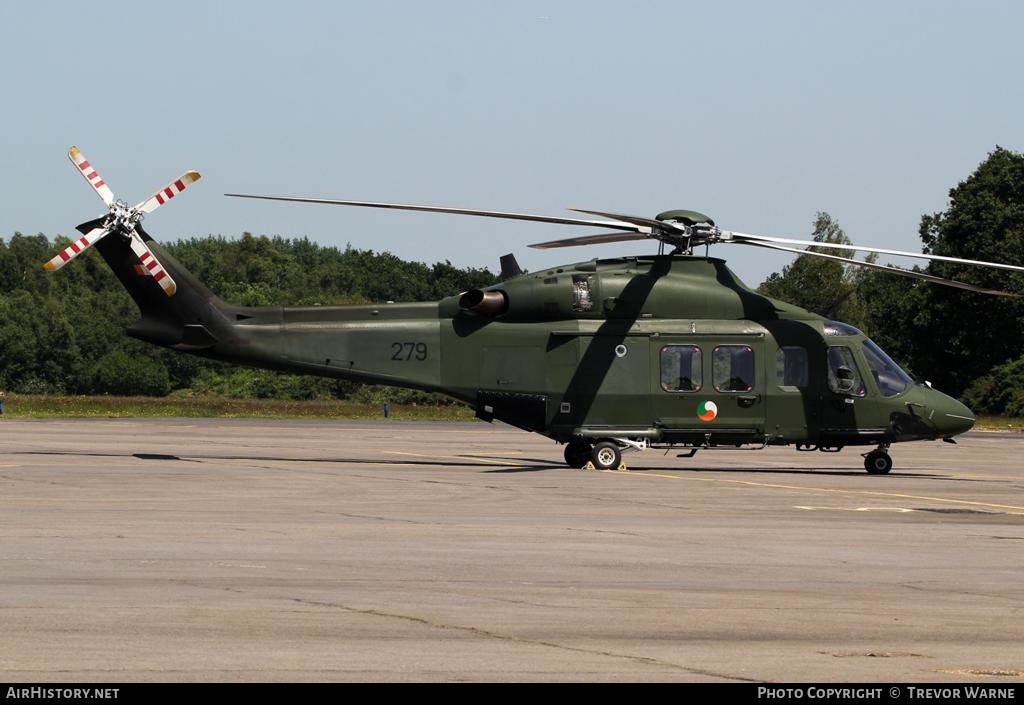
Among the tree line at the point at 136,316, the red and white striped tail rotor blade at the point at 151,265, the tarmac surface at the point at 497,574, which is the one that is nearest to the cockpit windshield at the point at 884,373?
the tarmac surface at the point at 497,574

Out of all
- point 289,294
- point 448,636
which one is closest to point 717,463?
point 448,636

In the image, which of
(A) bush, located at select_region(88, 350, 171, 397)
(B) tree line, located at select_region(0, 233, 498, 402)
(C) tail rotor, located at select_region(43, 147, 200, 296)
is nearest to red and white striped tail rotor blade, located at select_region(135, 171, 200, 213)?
(C) tail rotor, located at select_region(43, 147, 200, 296)

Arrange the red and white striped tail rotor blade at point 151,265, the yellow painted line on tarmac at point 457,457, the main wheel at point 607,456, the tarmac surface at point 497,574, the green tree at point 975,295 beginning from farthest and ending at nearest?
the green tree at point 975,295 < the yellow painted line on tarmac at point 457,457 < the main wheel at point 607,456 < the red and white striped tail rotor blade at point 151,265 < the tarmac surface at point 497,574

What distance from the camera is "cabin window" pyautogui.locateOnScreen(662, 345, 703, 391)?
97.6 feet

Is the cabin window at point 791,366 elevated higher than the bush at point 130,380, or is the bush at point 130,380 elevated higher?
the cabin window at point 791,366

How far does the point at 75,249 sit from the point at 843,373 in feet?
52.1

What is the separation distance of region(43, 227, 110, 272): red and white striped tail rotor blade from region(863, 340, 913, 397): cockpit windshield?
16.1m

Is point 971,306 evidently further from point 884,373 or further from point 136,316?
point 136,316

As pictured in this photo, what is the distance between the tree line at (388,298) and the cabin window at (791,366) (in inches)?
822

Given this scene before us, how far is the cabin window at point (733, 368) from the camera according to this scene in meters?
29.8

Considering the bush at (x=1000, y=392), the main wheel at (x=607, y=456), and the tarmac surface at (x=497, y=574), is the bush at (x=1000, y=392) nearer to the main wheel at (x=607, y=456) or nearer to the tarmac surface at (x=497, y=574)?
the tarmac surface at (x=497, y=574)

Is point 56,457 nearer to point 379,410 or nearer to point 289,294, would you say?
point 379,410

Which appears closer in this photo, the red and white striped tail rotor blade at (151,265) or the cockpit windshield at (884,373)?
the red and white striped tail rotor blade at (151,265)

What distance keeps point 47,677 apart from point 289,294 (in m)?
121
